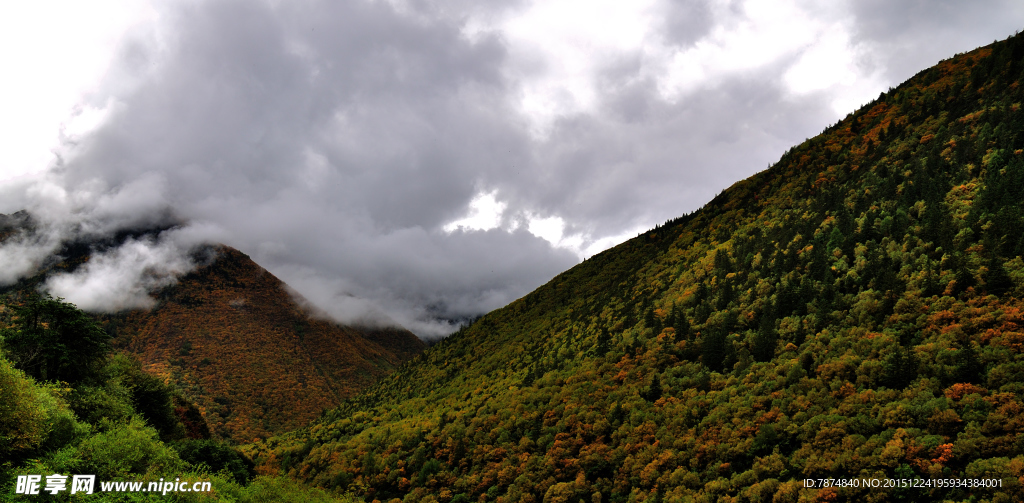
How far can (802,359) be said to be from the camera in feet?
93.3

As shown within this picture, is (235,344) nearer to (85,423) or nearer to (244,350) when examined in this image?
(244,350)

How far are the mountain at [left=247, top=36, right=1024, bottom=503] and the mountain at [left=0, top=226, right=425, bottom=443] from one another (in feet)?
202

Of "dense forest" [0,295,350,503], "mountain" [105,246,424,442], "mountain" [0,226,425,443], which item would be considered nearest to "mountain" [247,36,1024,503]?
"dense forest" [0,295,350,503]

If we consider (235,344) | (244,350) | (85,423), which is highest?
(235,344)

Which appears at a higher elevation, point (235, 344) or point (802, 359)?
point (235, 344)

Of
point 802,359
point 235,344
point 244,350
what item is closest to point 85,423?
point 802,359

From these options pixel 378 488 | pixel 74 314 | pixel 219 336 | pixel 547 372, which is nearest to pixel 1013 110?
pixel 547 372

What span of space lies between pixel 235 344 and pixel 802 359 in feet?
532

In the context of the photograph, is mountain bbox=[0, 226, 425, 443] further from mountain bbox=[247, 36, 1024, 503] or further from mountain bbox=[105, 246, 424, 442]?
mountain bbox=[247, 36, 1024, 503]

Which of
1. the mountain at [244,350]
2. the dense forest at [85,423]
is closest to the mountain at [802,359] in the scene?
the dense forest at [85,423]

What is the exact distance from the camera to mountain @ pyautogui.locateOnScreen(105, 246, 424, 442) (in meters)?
117

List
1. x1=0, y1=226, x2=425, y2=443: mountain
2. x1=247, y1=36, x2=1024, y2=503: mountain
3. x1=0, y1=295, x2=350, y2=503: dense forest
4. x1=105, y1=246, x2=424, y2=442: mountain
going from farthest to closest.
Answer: x1=0, y1=226, x2=425, y2=443: mountain < x1=105, y1=246, x2=424, y2=442: mountain < x1=0, y1=295, x2=350, y2=503: dense forest < x1=247, y1=36, x2=1024, y2=503: mountain

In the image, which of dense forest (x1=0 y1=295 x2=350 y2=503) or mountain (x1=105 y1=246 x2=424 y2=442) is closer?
dense forest (x1=0 y1=295 x2=350 y2=503)

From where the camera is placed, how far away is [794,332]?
3131 centimetres
